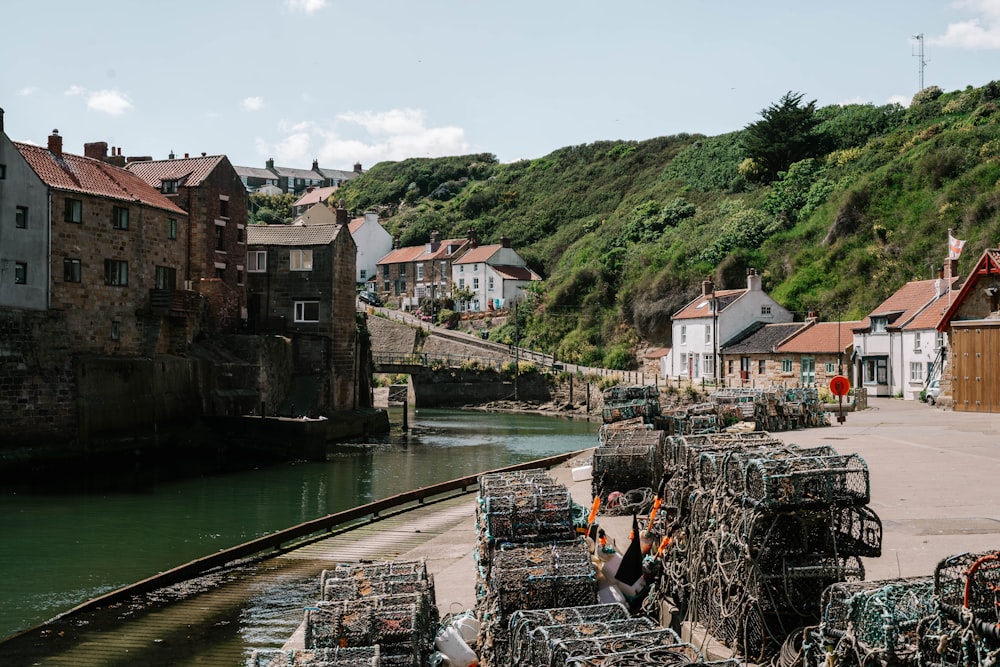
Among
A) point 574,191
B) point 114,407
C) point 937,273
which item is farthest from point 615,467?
point 574,191

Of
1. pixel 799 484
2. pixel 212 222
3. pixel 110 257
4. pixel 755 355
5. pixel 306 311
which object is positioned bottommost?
pixel 799 484

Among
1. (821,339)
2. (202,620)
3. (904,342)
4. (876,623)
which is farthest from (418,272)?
(876,623)

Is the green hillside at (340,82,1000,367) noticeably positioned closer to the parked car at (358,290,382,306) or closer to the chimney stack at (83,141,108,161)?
the parked car at (358,290,382,306)

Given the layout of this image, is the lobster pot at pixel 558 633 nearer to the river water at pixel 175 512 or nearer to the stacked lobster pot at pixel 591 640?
the stacked lobster pot at pixel 591 640

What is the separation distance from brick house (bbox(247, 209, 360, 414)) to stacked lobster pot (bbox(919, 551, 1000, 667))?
41.8m

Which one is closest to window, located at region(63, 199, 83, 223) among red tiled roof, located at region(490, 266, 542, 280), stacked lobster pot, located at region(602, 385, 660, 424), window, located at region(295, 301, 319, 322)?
window, located at region(295, 301, 319, 322)

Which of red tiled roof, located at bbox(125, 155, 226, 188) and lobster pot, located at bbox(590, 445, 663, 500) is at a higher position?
red tiled roof, located at bbox(125, 155, 226, 188)

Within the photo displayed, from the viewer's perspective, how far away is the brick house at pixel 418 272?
8950cm

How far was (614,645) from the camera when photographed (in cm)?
644

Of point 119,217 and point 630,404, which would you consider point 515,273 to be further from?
point 630,404

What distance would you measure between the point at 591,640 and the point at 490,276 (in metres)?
78.3

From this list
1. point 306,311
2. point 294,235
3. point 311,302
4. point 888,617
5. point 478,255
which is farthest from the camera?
point 478,255

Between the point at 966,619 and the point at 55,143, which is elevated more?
the point at 55,143

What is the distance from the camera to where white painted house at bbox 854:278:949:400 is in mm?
38625
